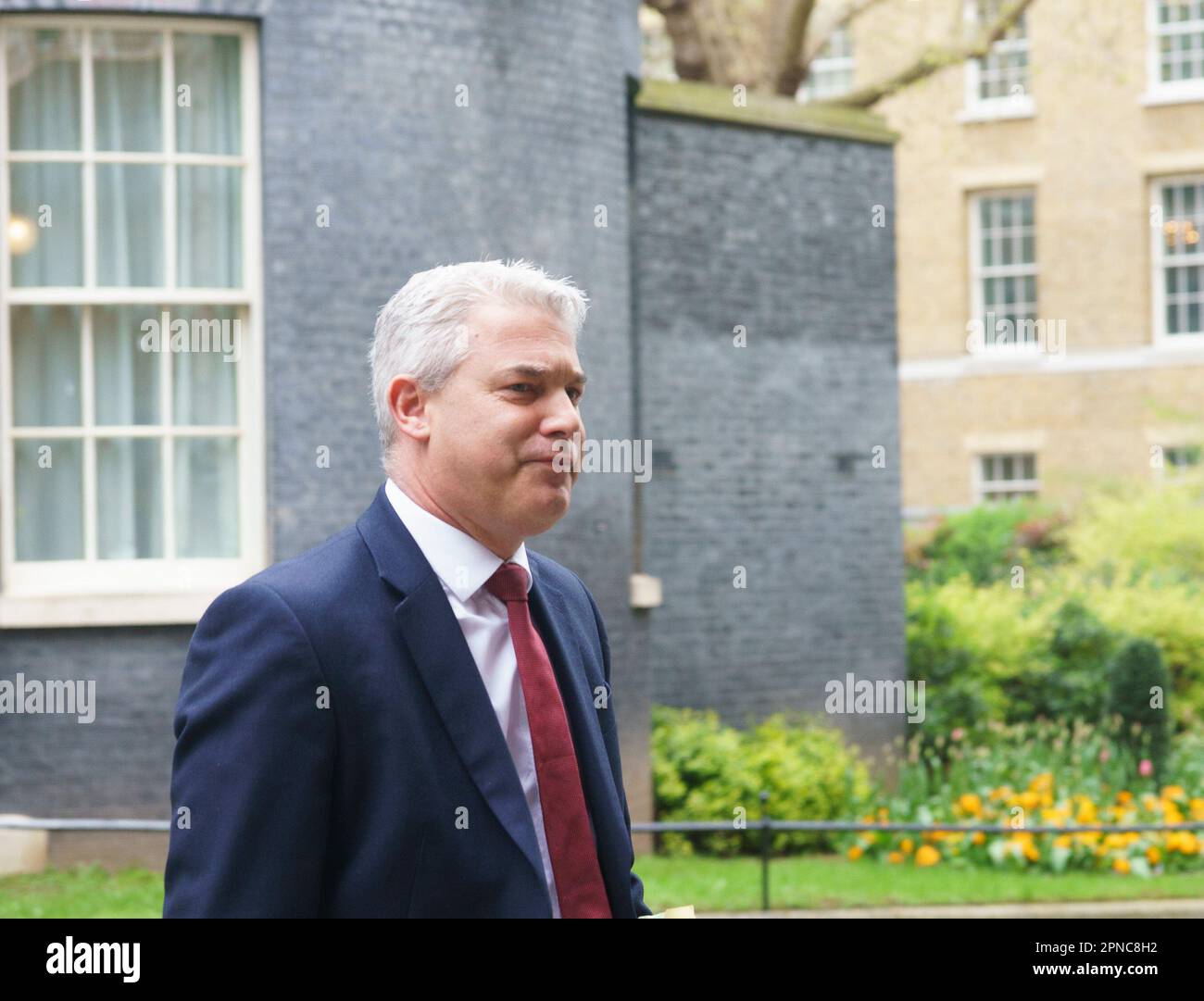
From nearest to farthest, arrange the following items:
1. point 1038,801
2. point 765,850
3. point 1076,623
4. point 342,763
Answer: point 342,763, point 765,850, point 1038,801, point 1076,623

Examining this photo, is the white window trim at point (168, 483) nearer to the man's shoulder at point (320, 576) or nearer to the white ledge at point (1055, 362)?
the man's shoulder at point (320, 576)

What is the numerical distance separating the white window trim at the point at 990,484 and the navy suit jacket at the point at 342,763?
25456mm

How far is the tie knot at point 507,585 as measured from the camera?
9.47 feet

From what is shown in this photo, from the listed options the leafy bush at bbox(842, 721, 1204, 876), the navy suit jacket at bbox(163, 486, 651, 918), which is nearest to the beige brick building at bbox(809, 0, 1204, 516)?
the leafy bush at bbox(842, 721, 1204, 876)

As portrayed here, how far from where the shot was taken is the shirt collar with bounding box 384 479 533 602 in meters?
2.82

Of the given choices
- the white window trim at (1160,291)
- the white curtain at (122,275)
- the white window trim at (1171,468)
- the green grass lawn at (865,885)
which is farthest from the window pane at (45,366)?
the white window trim at (1160,291)

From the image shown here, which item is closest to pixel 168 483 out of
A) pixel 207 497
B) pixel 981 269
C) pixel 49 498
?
pixel 207 497

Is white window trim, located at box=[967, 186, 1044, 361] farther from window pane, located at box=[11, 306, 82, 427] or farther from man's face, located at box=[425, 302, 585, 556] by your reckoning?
man's face, located at box=[425, 302, 585, 556]

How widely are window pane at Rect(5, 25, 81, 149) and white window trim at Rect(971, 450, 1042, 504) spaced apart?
1987 cm

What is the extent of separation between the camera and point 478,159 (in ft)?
34.1

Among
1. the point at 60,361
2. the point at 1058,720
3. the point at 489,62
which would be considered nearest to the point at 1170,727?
the point at 1058,720

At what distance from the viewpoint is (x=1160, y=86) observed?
1046 inches

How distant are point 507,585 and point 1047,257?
25519mm

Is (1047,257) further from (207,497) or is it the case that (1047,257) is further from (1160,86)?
(207,497)
